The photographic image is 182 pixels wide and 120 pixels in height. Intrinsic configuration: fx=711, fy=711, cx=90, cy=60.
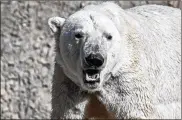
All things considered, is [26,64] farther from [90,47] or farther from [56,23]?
[90,47]

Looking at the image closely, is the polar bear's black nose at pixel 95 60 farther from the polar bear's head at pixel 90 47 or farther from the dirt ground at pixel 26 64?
the dirt ground at pixel 26 64

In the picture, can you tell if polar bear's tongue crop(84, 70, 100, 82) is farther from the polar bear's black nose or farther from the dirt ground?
the dirt ground

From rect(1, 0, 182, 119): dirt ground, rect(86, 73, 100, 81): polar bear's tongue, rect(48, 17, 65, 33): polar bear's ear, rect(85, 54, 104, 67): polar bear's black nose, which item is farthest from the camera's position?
rect(1, 0, 182, 119): dirt ground

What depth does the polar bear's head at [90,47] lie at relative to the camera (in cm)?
388

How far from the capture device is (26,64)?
688cm

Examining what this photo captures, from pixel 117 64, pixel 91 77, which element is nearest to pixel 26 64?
pixel 117 64

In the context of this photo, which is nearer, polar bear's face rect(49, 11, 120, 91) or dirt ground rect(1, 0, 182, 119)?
polar bear's face rect(49, 11, 120, 91)

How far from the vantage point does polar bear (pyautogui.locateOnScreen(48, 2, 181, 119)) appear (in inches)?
156

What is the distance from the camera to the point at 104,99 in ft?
13.8

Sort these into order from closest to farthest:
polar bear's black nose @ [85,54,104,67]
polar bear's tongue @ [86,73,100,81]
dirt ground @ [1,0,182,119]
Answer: polar bear's black nose @ [85,54,104,67], polar bear's tongue @ [86,73,100,81], dirt ground @ [1,0,182,119]

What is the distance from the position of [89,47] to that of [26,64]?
121 inches

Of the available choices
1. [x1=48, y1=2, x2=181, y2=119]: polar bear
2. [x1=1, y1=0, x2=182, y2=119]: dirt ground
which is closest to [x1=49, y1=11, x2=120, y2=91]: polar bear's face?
[x1=48, y1=2, x2=181, y2=119]: polar bear

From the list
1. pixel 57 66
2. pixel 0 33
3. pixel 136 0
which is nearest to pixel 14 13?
pixel 0 33

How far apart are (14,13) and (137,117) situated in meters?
3.09
